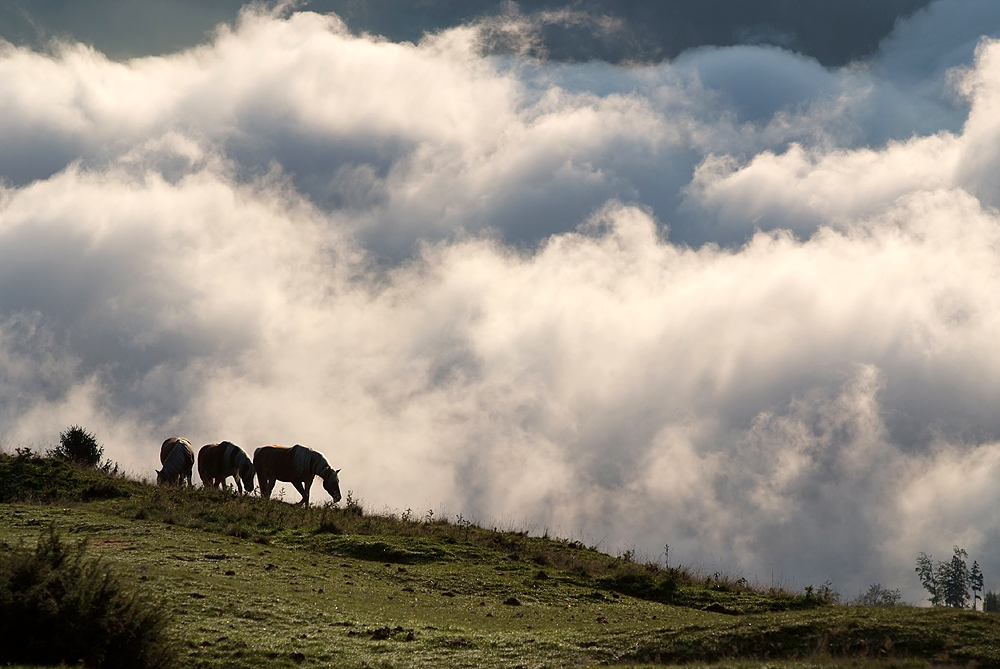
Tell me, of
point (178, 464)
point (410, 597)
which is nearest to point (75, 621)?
point (410, 597)

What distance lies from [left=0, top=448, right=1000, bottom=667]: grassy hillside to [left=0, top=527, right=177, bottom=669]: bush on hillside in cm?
104

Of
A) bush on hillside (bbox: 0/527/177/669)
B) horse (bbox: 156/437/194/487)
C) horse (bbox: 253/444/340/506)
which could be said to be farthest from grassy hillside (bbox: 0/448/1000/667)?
horse (bbox: 253/444/340/506)

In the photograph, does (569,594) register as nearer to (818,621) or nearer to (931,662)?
(818,621)

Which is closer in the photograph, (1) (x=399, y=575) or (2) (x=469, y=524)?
(1) (x=399, y=575)

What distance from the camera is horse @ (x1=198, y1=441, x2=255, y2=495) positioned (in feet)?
156

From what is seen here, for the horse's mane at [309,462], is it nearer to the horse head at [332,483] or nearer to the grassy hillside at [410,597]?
the horse head at [332,483]

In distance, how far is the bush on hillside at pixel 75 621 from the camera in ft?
45.6

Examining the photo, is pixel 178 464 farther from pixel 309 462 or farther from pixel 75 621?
pixel 75 621

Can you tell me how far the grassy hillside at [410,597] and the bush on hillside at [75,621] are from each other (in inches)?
41.0

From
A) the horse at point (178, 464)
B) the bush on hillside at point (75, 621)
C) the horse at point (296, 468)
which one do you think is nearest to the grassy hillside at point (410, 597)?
the bush on hillside at point (75, 621)

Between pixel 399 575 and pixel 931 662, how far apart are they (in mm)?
15426

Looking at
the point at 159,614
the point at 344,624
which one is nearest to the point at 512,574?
the point at 344,624

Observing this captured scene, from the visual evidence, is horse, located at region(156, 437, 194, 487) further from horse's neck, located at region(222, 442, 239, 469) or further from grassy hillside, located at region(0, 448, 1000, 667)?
grassy hillside, located at region(0, 448, 1000, 667)

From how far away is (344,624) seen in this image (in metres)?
18.3
